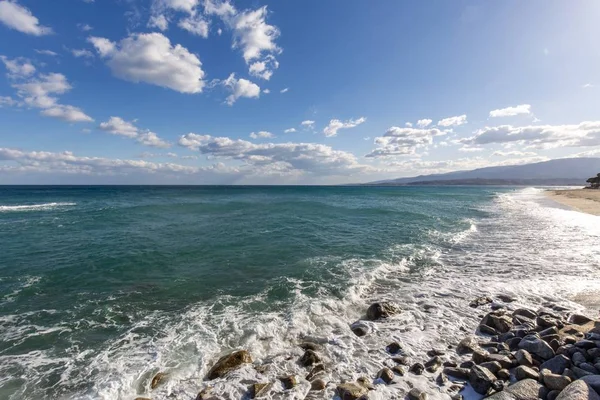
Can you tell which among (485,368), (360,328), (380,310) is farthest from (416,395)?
(380,310)

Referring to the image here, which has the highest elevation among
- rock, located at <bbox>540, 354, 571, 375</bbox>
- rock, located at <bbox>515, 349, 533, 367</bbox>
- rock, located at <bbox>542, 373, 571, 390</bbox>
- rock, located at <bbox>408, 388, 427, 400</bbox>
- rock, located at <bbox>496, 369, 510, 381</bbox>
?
rock, located at <bbox>542, 373, 571, 390</bbox>

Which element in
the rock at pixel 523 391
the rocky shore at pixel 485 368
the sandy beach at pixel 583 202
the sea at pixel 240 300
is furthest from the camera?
the sandy beach at pixel 583 202

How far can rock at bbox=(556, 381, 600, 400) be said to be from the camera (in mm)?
4617

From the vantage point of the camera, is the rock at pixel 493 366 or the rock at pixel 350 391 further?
the rock at pixel 493 366

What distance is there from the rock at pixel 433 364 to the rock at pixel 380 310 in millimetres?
2446

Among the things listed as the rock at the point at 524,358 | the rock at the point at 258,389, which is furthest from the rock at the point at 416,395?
the rock at the point at 258,389

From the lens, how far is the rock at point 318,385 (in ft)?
19.6

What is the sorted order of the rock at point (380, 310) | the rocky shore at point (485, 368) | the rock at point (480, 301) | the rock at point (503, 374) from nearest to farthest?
1. the rocky shore at point (485, 368)
2. the rock at point (503, 374)
3. the rock at point (380, 310)
4. the rock at point (480, 301)

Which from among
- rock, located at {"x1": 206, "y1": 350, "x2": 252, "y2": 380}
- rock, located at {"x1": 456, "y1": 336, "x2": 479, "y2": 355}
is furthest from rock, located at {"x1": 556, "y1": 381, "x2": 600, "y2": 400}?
rock, located at {"x1": 206, "y1": 350, "x2": 252, "y2": 380}

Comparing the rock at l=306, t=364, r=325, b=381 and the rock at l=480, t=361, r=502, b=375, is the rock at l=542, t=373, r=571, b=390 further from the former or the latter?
the rock at l=306, t=364, r=325, b=381

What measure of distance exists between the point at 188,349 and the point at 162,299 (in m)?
3.78

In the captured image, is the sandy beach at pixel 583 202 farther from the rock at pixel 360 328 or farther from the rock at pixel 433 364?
the rock at pixel 433 364

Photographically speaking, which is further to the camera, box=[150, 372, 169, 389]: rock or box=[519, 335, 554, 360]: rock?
box=[519, 335, 554, 360]: rock

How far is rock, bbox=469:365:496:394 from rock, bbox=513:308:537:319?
3992mm
